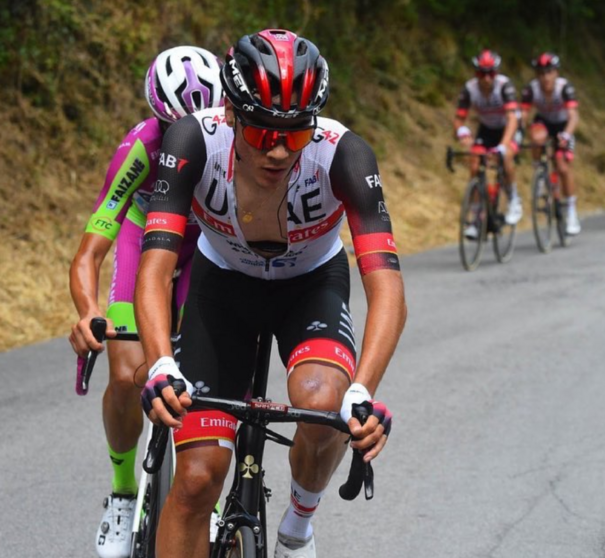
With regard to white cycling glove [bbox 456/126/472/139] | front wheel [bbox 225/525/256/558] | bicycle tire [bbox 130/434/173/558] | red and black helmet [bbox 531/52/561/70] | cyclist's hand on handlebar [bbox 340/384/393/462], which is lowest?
white cycling glove [bbox 456/126/472/139]

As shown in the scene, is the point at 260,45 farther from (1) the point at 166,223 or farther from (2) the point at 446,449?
(2) the point at 446,449

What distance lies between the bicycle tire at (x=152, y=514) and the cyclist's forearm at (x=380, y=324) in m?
1.23

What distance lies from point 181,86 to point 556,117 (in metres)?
11.1

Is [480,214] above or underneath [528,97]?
underneath

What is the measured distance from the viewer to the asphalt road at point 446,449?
5.28m

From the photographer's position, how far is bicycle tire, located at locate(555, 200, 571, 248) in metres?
14.5

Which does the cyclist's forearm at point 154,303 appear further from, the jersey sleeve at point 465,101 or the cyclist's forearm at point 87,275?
the jersey sleeve at point 465,101

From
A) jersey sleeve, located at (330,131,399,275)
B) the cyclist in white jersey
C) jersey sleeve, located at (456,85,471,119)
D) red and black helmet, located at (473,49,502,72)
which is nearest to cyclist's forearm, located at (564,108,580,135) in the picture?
jersey sleeve, located at (456,85,471,119)

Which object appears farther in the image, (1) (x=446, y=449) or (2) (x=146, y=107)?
(2) (x=146, y=107)

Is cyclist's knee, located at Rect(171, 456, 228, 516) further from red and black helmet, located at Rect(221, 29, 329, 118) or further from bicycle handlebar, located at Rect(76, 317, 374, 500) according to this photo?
red and black helmet, located at Rect(221, 29, 329, 118)

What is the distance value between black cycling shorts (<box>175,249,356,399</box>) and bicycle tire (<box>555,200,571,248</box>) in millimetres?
10681

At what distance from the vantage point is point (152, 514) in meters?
4.41

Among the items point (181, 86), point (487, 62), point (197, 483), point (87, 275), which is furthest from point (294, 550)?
point (487, 62)

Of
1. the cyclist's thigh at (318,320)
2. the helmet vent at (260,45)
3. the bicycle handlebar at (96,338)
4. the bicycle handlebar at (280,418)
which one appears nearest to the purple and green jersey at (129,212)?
the bicycle handlebar at (96,338)
